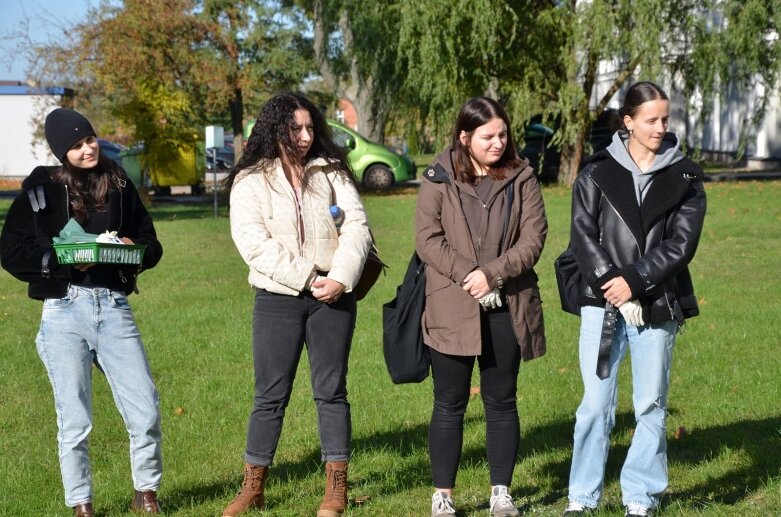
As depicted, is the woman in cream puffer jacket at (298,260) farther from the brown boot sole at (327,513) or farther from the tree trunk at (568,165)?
the tree trunk at (568,165)

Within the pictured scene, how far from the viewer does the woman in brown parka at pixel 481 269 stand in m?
5.05

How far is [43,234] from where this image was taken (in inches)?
199

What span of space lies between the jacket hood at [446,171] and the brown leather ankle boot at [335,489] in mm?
1434

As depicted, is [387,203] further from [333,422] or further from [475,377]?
[333,422]

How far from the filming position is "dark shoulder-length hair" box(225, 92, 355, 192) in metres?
5.27

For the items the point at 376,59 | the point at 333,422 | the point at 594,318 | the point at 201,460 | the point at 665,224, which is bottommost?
the point at 201,460

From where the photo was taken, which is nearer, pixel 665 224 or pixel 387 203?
pixel 665 224

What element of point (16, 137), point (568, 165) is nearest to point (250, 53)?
point (16, 137)

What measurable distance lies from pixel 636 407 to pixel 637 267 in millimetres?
669

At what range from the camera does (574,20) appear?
2580cm

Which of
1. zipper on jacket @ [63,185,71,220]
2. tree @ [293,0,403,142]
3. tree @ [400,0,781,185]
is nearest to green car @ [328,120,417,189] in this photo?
tree @ [293,0,403,142]

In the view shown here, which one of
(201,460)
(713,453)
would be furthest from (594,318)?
(201,460)

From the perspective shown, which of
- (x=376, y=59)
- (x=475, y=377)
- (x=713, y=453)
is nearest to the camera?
(x=713, y=453)

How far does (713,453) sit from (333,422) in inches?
95.7
